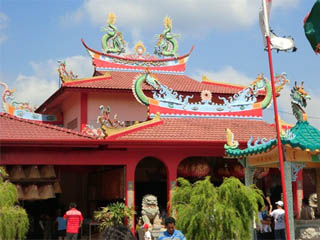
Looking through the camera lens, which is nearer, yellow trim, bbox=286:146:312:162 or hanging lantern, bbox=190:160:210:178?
yellow trim, bbox=286:146:312:162

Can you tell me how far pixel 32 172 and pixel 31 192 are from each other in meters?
0.56

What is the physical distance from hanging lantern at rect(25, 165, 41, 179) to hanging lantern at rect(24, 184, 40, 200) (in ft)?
0.92

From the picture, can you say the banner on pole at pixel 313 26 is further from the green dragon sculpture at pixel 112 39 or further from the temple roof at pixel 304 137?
the green dragon sculpture at pixel 112 39

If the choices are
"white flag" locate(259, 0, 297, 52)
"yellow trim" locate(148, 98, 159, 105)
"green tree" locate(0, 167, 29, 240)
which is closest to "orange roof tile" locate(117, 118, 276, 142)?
"yellow trim" locate(148, 98, 159, 105)

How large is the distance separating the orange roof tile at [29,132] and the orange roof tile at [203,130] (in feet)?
4.72

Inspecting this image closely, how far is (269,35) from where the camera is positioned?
8.50 meters

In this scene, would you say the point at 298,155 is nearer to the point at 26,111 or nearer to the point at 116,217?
the point at 116,217

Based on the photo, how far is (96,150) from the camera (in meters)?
14.9

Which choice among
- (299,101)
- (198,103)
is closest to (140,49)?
(198,103)

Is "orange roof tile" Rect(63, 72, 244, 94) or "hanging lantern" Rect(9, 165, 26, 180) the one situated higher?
"orange roof tile" Rect(63, 72, 244, 94)

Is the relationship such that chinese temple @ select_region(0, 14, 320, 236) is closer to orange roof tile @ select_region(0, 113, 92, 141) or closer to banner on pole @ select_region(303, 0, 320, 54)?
orange roof tile @ select_region(0, 113, 92, 141)

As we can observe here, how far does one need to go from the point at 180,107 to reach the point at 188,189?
6941mm

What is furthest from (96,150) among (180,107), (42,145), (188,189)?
(188,189)

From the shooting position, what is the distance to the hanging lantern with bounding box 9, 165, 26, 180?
14.4m
